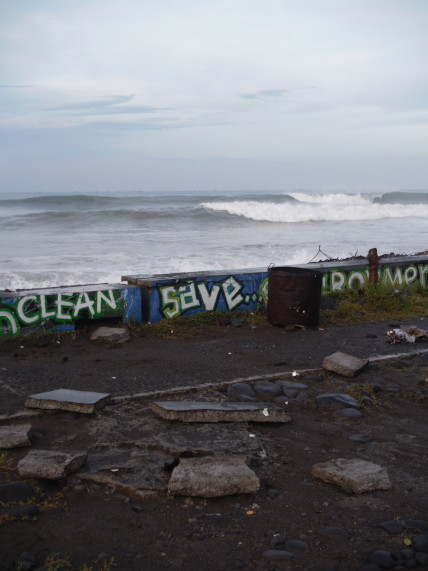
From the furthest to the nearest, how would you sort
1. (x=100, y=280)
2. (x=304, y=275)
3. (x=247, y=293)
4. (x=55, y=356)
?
1. (x=100, y=280)
2. (x=247, y=293)
3. (x=304, y=275)
4. (x=55, y=356)

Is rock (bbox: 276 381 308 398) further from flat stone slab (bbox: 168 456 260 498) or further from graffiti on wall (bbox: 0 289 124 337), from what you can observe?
graffiti on wall (bbox: 0 289 124 337)

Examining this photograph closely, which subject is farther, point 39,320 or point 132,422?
point 39,320

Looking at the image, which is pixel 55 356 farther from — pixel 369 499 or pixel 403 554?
pixel 403 554

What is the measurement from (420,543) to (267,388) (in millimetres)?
2679

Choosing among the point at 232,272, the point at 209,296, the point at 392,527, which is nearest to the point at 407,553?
the point at 392,527

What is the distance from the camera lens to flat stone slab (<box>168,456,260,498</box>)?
11.5 ft

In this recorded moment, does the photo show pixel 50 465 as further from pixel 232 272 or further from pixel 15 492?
pixel 232 272

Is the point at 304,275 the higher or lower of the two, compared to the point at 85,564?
higher

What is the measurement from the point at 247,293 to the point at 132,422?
192 inches

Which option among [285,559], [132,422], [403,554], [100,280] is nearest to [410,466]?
[403,554]

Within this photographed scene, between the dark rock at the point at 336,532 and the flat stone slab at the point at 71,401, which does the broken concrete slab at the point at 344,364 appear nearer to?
the flat stone slab at the point at 71,401

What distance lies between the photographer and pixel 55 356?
22.8 feet

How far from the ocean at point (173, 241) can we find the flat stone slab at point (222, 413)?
6.97m

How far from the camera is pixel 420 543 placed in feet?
9.93
